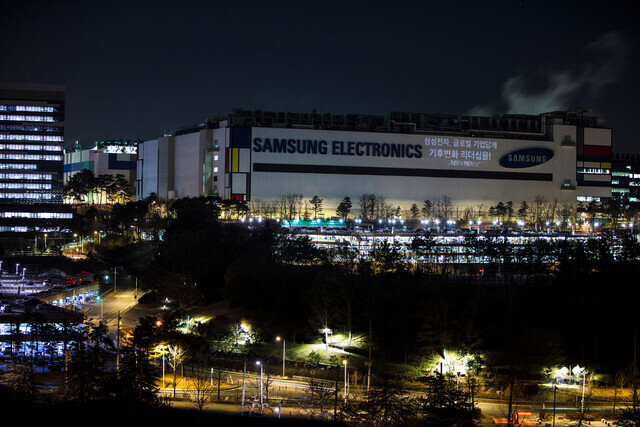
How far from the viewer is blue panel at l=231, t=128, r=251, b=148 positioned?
5146 cm

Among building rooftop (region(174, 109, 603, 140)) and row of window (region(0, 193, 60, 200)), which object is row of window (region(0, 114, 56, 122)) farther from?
building rooftop (region(174, 109, 603, 140))

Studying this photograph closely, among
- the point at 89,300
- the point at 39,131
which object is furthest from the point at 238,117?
the point at 89,300

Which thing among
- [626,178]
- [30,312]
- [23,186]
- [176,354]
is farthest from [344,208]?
[626,178]

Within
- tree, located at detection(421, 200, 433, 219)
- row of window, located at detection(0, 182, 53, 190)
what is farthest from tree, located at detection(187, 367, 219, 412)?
row of window, located at detection(0, 182, 53, 190)

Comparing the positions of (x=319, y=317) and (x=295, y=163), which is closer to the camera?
(x=319, y=317)

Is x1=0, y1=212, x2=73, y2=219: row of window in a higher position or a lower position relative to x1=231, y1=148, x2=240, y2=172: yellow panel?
lower

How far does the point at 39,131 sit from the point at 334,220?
2899 centimetres

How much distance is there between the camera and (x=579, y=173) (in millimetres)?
59344

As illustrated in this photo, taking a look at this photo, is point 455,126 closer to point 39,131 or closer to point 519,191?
point 519,191

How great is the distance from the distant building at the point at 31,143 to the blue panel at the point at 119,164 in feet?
45.8

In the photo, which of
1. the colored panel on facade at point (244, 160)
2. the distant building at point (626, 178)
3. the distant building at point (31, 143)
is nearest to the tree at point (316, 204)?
the colored panel on facade at point (244, 160)

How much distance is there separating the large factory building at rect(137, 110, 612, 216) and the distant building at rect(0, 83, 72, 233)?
8544 mm

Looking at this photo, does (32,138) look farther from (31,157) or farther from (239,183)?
(239,183)

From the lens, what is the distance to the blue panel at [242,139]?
51.5m
